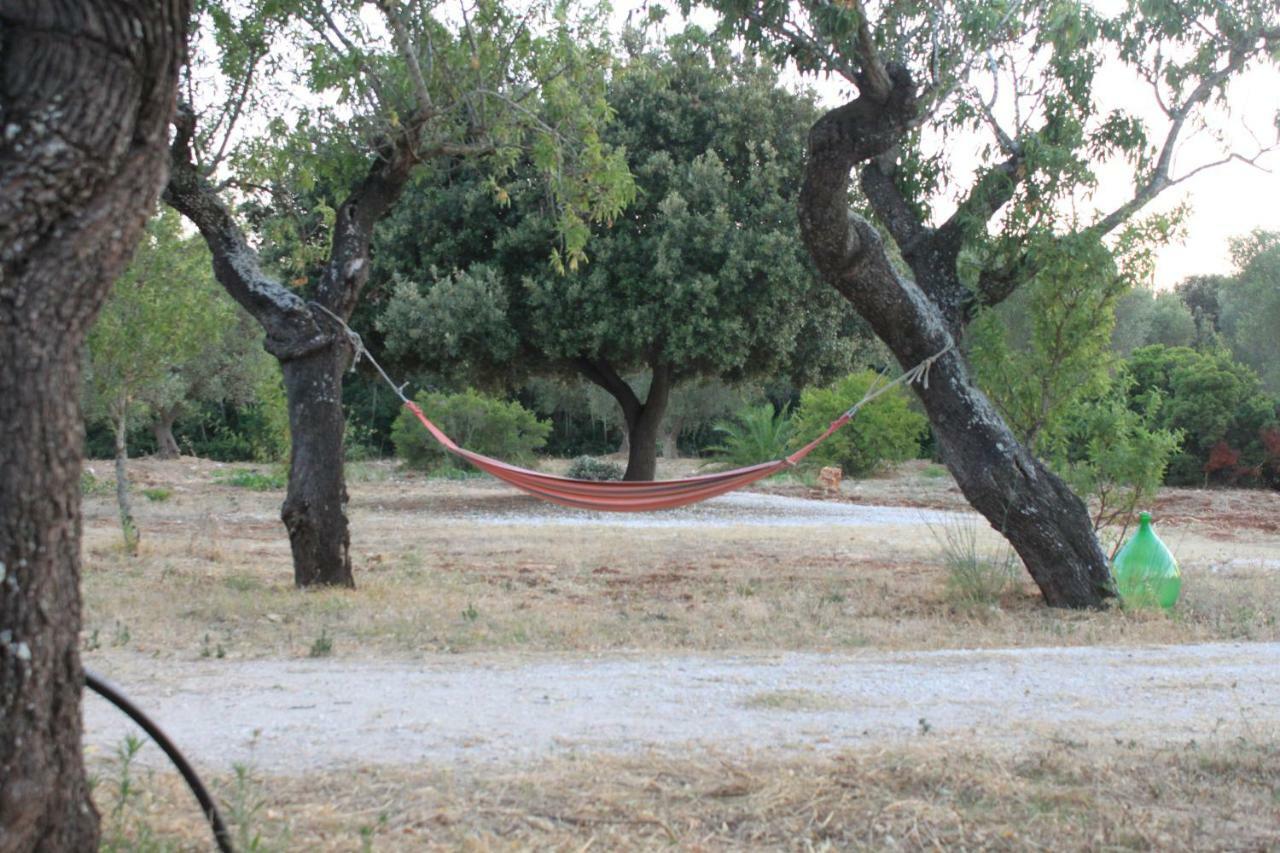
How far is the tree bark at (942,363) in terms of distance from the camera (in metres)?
8.25

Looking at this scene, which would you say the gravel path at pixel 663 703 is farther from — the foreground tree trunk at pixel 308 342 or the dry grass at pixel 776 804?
the foreground tree trunk at pixel 308 342

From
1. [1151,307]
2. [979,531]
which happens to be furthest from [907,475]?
[1151,307]

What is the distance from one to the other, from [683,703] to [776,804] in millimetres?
1556

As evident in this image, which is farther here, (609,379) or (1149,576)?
(609,379)

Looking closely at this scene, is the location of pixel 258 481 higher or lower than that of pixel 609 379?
lower

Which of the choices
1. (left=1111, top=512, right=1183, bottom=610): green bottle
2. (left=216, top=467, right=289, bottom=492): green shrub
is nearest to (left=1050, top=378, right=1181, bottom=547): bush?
(left=1111, top=512, right=1183, bottom=610): green bottle

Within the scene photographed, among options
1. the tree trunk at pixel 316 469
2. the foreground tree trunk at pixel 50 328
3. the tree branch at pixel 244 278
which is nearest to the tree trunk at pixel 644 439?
the tree trunk at pixel 316 469

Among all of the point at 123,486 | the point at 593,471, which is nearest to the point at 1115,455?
the point at 123,486

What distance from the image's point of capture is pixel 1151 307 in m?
37.4

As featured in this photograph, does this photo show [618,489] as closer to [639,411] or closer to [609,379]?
[609,379]

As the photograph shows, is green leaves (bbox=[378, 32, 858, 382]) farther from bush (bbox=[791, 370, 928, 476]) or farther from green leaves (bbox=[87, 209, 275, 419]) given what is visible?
bush (bbox=[791, 370, 928, 476])

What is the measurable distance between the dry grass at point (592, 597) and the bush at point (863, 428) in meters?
9.98

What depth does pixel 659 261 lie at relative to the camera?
51.9ft

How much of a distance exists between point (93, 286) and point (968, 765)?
3037 millimetres
